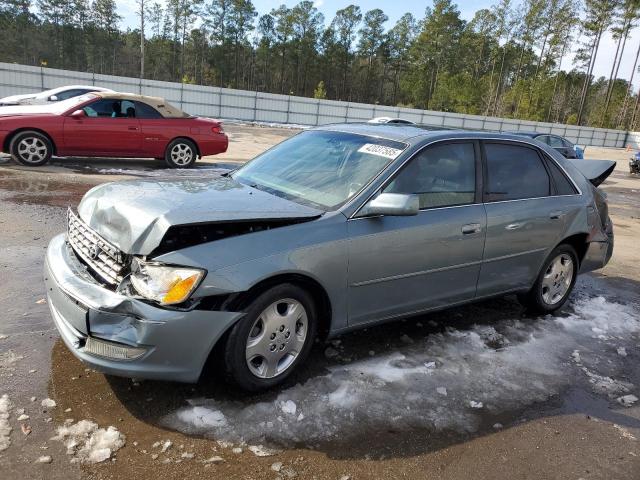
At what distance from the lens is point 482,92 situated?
64812 mm

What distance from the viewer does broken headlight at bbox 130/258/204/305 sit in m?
2.70

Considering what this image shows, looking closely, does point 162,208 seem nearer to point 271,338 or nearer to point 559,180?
point 271,338

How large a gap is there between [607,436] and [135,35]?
103 metres

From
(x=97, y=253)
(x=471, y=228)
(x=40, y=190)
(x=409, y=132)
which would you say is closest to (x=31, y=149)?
(x=40, y=190)

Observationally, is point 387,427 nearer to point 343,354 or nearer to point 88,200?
point 343,354

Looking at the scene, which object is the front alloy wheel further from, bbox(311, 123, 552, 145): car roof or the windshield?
bbox(311, 123, 552, 145): car roof

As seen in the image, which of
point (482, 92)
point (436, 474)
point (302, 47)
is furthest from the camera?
point (302, 47)

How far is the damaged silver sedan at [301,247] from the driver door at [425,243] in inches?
0.4

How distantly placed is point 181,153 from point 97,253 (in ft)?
29.9

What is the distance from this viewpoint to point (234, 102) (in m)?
33.8

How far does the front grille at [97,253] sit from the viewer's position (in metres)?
2.89

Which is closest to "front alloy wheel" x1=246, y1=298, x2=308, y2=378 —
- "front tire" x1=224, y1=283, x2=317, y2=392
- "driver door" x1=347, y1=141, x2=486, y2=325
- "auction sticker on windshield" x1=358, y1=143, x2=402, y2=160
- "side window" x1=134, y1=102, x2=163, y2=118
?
"front tire" x1=224, y1=283, x2=317, y2=392

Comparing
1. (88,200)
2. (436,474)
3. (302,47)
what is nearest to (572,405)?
(436,474)

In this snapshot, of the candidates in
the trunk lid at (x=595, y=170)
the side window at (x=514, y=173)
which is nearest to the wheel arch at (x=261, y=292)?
the side window at (x=514, y=173)
